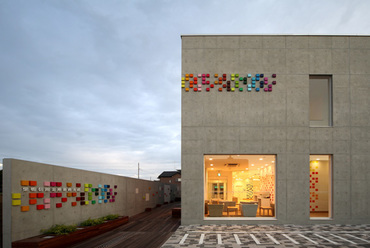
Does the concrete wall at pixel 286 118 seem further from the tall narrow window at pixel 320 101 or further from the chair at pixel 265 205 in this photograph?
the chair at pixel 265 205

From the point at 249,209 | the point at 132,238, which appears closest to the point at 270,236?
the point at 249,209

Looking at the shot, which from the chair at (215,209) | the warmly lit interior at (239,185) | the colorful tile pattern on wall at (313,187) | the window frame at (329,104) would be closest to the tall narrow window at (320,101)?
the window frame at (329,104)

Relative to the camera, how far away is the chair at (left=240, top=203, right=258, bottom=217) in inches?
508

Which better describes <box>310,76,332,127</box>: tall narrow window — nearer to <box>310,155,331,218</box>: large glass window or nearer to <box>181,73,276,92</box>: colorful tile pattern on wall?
<box>310,155,331,218</box>: large glass window

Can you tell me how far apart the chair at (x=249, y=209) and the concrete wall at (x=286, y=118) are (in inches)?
28.8

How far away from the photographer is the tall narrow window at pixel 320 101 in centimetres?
1332

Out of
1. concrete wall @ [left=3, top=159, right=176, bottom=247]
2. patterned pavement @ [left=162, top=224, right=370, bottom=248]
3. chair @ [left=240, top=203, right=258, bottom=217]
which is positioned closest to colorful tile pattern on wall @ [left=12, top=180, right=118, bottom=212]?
concrete wall @ [left=3, top=159, right=176, bottom=247]

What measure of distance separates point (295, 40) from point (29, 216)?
41.2 ft

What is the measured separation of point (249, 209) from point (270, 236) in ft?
9.19

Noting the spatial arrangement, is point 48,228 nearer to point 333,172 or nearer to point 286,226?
point 286,226

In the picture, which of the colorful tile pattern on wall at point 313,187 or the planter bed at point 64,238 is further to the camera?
the colorful tile pattern on wall at point 313,187

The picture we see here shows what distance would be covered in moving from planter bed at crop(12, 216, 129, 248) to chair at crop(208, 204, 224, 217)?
173 inches

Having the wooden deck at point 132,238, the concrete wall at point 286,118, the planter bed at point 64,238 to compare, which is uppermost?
the concrete wall at point 286,118

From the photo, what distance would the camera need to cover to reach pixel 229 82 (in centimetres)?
1325
